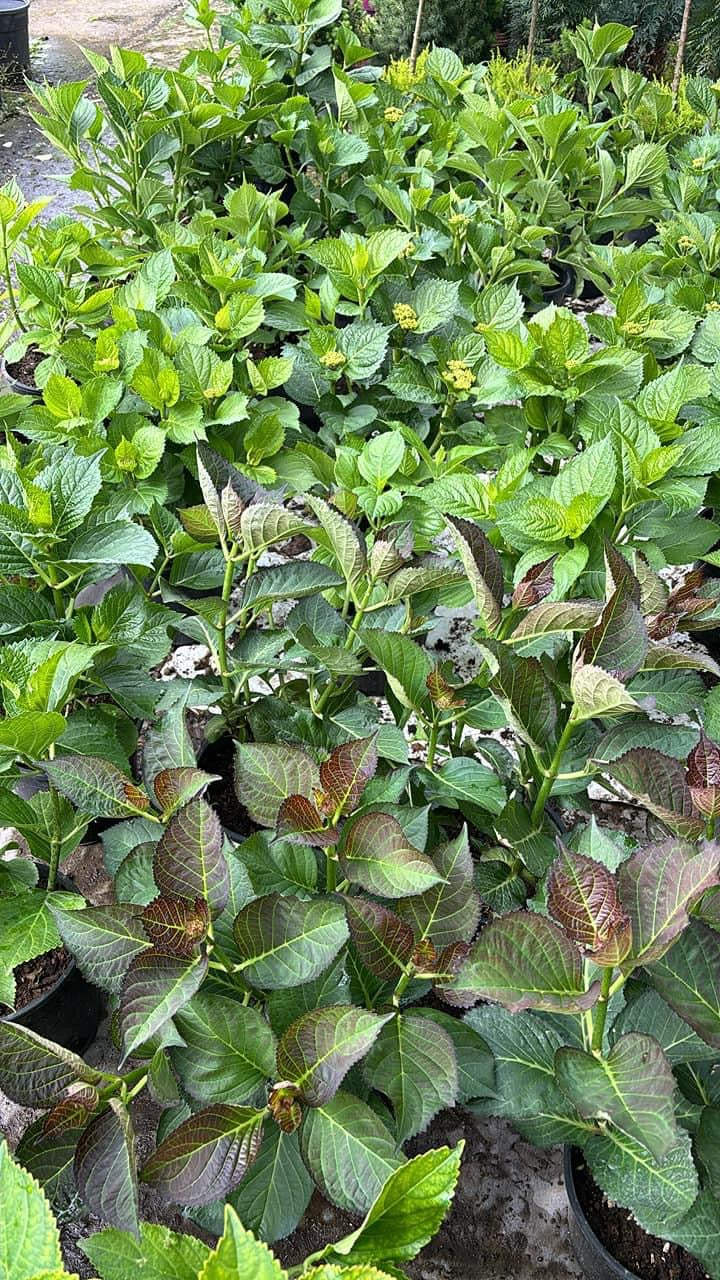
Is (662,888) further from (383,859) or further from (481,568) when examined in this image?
(481,568)

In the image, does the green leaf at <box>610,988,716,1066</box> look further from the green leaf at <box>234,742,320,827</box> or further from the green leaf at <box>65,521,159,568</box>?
the green leaf at <box>65,521,159,568</box>

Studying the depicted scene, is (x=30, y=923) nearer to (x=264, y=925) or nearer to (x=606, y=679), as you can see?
(x=264, y=925)

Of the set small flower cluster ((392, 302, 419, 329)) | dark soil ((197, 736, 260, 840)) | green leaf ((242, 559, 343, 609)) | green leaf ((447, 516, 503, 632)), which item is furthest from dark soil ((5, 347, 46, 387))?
green leaf ((447, 516, 503, 632))

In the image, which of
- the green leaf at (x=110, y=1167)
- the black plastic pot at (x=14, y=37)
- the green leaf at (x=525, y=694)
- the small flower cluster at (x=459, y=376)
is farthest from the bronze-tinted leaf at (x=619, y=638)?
the black plastic pot at (x=14, y=37)

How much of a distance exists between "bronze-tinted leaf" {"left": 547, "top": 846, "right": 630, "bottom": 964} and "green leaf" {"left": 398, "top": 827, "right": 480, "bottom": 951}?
0.48 feet

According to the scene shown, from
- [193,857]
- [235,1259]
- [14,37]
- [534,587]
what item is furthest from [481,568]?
[14,37]

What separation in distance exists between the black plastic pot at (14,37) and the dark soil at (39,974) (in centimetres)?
591

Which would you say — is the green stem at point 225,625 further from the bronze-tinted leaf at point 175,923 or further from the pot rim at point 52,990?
the bronze-tinted leaf at point 175,923

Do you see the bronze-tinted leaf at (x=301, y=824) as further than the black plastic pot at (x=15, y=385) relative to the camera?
No

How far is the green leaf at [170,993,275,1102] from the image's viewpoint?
3.13 feet

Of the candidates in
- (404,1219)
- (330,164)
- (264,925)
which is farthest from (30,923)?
(330,164)

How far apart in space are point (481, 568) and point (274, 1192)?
691 millimetres

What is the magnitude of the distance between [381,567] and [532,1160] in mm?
882

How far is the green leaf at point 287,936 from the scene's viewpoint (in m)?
0.97
